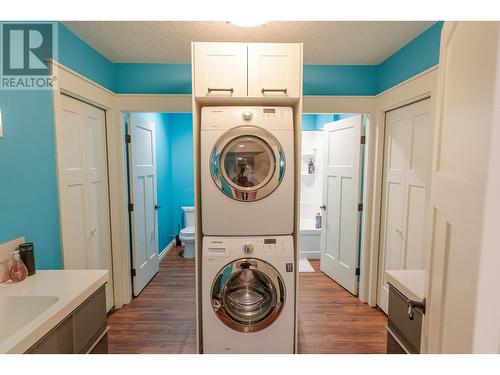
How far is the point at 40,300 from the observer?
3.75 ft

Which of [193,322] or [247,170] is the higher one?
[247,170]

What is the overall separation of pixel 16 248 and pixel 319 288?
2.83 m

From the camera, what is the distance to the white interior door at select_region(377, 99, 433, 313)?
6.58 ft

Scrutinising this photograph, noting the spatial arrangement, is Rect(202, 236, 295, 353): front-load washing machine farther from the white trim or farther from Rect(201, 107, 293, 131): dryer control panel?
the white trim

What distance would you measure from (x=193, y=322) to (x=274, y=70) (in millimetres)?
2272

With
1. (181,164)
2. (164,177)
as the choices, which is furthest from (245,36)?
(181,164)

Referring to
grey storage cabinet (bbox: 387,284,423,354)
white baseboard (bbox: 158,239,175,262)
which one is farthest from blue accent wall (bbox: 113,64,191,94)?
white baseboard (bbox: 158,239,175,262)

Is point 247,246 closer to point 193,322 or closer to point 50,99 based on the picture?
point 193,322

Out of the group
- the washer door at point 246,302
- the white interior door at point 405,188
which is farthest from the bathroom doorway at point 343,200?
the washer door at point 246,302

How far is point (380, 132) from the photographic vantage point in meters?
2.49

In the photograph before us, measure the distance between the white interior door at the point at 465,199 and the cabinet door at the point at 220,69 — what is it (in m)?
1.24
